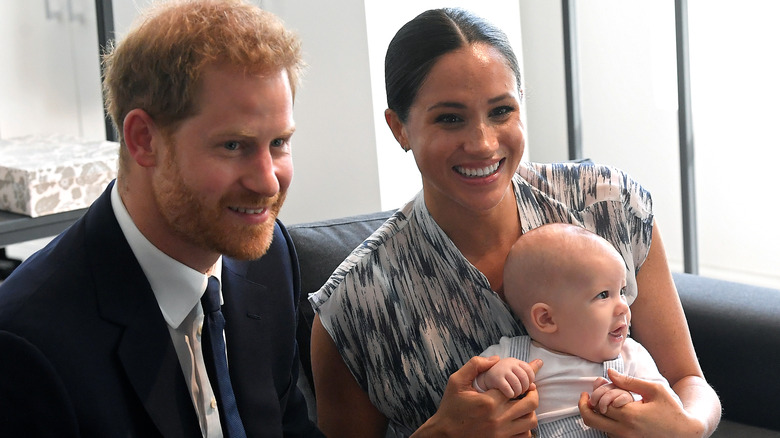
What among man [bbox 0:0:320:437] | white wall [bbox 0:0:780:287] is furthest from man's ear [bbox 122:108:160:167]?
white wall [bbox 0:0:780:287]

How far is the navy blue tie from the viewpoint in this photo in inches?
57.2

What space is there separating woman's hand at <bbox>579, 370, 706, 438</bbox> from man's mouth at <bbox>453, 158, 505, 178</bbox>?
39 centimetres

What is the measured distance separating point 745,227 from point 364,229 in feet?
8.04

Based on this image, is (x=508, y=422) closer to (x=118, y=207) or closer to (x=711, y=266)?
(x=118, y=207)

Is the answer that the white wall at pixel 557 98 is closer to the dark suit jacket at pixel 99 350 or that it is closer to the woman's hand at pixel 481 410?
the woman's hand at pixel 481 410

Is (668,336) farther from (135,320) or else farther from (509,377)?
(135,320)

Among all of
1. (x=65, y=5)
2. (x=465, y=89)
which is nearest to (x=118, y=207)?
(x=465, y=89)

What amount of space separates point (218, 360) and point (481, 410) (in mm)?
451

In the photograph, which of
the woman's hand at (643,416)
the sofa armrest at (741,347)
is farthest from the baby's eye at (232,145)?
the sofa armrest at (741,347)

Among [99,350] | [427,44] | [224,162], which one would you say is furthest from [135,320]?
[427,44]

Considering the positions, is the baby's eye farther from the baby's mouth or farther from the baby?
the baby's mouth

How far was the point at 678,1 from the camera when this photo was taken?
11.0ft

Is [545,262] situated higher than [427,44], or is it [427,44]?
[427,44]

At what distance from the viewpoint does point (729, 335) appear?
6.93 ft
